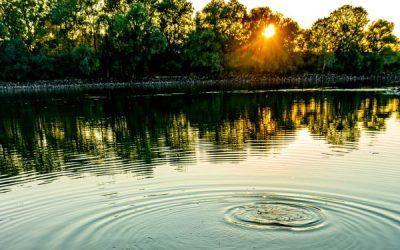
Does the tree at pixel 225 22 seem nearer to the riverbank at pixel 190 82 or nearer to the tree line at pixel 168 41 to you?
the tree line at pixel 168 41

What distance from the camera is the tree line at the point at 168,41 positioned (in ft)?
341

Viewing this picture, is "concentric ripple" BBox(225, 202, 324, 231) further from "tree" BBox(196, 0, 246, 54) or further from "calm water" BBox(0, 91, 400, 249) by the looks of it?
"tree" BBox(196, 0, 246, 54)

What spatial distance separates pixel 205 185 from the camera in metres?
17.7

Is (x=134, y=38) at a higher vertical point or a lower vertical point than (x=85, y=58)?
higher

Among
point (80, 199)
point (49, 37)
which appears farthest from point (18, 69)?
point (80, 199)

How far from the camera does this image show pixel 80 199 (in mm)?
16812

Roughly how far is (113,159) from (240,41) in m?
100.0

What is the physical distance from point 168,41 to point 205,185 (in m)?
103

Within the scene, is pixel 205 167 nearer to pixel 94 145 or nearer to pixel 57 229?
pixel 57 229

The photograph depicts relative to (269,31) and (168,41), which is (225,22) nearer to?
(269,31)

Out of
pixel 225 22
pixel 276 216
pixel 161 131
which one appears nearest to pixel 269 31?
pixel 225 22

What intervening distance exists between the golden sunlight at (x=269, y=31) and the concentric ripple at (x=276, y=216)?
10876 centimetres

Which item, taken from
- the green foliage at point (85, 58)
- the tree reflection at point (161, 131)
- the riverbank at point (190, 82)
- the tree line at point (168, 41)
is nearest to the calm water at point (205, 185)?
the tree reflection at point (161, 131)

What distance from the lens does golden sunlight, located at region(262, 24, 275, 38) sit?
118875mm
